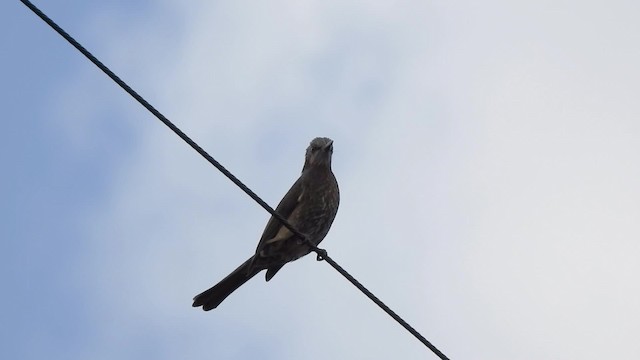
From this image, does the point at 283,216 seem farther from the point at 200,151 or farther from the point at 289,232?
the point at 200,151

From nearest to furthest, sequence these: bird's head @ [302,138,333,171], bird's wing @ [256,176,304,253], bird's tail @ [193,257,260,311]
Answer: bird's wing @ [256,176,304,253] → bird's tail @ [193,257,260,311] → bird's head @ [302,138,333,171]

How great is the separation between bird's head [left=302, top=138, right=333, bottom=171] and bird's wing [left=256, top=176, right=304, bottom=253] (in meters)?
0.21

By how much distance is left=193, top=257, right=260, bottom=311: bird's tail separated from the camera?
800cm

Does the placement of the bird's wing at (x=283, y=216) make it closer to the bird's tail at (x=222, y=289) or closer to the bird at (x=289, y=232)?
the bird at (x=289, y=232)

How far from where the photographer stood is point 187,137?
5.04 m

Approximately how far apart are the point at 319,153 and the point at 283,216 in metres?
0.71

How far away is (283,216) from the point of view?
8.12m

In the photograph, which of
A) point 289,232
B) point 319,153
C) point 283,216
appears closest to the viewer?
point 289,232

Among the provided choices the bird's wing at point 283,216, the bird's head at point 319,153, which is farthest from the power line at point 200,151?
the bird's head at point 319,153

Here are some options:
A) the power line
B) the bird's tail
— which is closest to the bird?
the bird's tail

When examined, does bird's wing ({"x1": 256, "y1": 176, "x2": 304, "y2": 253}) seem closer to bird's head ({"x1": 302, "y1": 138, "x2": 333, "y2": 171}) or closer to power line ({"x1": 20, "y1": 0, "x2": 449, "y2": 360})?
bird's head ({"x1": 302, "y1": 138, "x2": 333, "y2": 171})

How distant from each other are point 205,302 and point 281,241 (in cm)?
82

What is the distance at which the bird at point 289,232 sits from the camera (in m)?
7.90

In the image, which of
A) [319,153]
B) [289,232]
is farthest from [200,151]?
[319,153]
